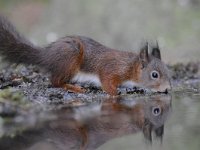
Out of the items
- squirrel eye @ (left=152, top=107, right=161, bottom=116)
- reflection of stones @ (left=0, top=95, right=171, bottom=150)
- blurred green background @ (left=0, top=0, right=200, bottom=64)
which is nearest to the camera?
reflection of stones @ (left=0, top=95, right=171, bottom=150)

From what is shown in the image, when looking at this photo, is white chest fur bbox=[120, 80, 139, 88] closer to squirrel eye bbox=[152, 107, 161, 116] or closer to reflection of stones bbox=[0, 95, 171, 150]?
reflection of stones bbox=[0, 95, 171, 150]

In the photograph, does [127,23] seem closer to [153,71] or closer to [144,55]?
[144,55]

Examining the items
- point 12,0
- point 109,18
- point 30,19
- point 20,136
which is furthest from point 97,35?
point 20,136

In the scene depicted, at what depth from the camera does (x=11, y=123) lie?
4824mm

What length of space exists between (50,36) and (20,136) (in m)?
11.8

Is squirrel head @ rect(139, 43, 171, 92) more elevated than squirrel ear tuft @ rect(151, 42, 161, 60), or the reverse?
squirrel ear tuft @ rect(151, 42, 161, 60)

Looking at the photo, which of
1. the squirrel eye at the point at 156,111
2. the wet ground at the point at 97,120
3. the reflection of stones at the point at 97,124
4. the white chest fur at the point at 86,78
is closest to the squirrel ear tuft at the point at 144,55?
the wet ground at the point at 97,120

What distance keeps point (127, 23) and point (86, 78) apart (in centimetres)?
830

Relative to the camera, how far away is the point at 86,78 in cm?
747

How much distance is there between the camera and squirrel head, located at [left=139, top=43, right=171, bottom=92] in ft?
24.0

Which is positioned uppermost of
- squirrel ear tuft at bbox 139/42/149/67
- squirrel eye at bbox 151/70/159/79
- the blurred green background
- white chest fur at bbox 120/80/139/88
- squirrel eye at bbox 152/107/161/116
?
the blurred green background

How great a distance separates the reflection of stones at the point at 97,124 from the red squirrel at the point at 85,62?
3.55ft

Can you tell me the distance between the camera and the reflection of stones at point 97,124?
4.21 m

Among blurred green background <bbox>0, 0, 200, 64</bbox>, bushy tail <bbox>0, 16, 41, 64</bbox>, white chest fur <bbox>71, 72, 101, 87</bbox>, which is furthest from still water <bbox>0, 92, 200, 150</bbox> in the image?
blurred green background <bbox>0, 0, 200, 64</bbox>
